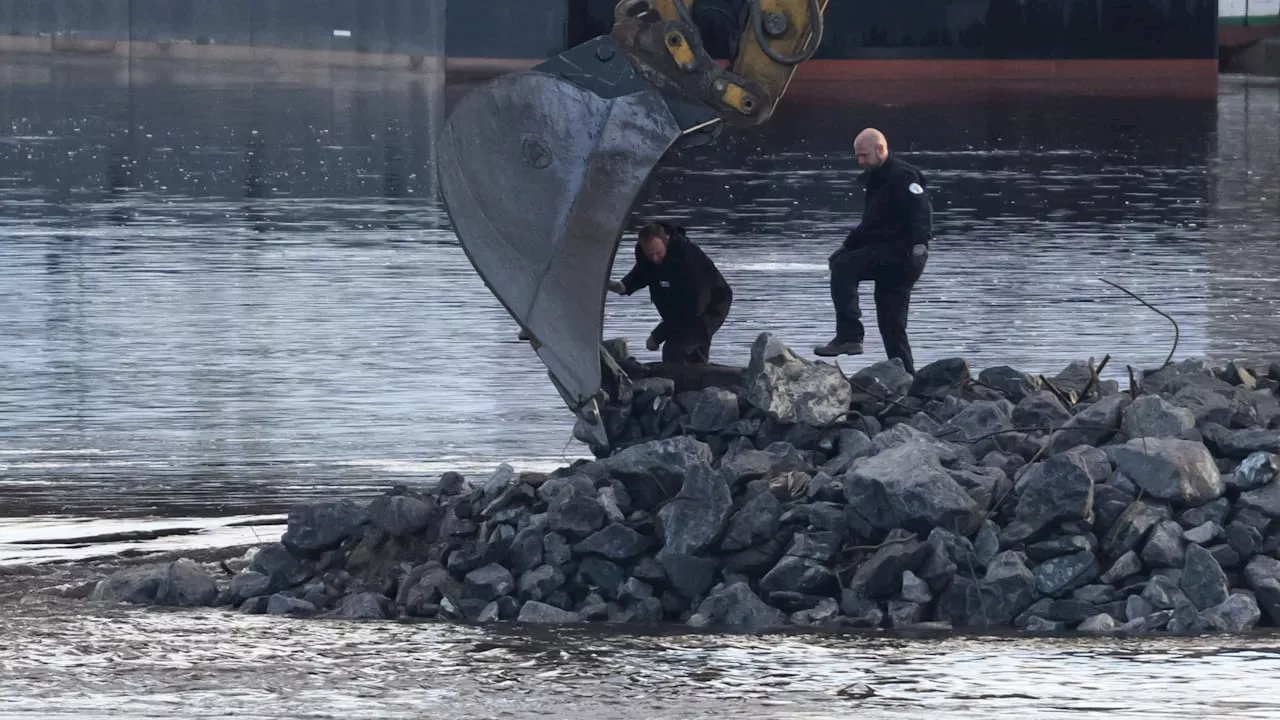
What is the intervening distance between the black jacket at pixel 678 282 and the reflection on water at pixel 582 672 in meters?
2.98

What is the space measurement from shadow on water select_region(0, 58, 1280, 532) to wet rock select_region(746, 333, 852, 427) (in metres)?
0.92

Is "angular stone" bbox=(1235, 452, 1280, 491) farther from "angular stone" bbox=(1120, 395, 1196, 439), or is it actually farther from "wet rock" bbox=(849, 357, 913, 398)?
"wet rock" bbox=(849, 357, 913, 398)

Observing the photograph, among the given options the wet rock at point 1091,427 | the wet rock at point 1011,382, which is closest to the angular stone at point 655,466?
the wet rock at point 1091,427

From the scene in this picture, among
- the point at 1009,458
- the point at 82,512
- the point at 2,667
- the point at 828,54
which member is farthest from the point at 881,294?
the point at 828,54

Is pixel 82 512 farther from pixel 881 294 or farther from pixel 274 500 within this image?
pixel 881 294

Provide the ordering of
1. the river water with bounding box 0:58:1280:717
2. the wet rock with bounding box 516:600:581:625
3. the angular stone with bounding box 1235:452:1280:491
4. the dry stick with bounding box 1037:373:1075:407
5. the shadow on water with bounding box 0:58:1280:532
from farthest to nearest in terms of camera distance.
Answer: the shadow on water with bounding box 0:58:1280:532
the dry stick with bounding box 1037:373:1075:407
the angular stone with bounding box 1235:452:1280:491
the wet rock with bounding box 516:600:581:625
the river water with bounding box 0:58:1280:717

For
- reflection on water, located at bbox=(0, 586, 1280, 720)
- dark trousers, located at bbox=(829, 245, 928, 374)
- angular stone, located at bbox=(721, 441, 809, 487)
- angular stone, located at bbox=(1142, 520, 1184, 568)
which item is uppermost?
dark trousers, located at bbox=(829, 245, 928, 374)

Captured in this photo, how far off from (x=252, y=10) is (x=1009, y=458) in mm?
56683

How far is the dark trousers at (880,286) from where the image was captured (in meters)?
12.4

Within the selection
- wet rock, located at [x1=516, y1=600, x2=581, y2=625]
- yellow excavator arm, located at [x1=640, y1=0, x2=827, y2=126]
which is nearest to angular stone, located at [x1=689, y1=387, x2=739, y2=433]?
yellow excavator arm, located at [x1=640, y1=0, x2=827, y2=126]

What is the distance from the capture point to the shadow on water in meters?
12.2

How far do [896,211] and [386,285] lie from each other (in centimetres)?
726

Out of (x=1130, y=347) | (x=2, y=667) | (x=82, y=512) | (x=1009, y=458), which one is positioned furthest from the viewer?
(x=1130, y=347)

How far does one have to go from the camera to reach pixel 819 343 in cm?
1556
